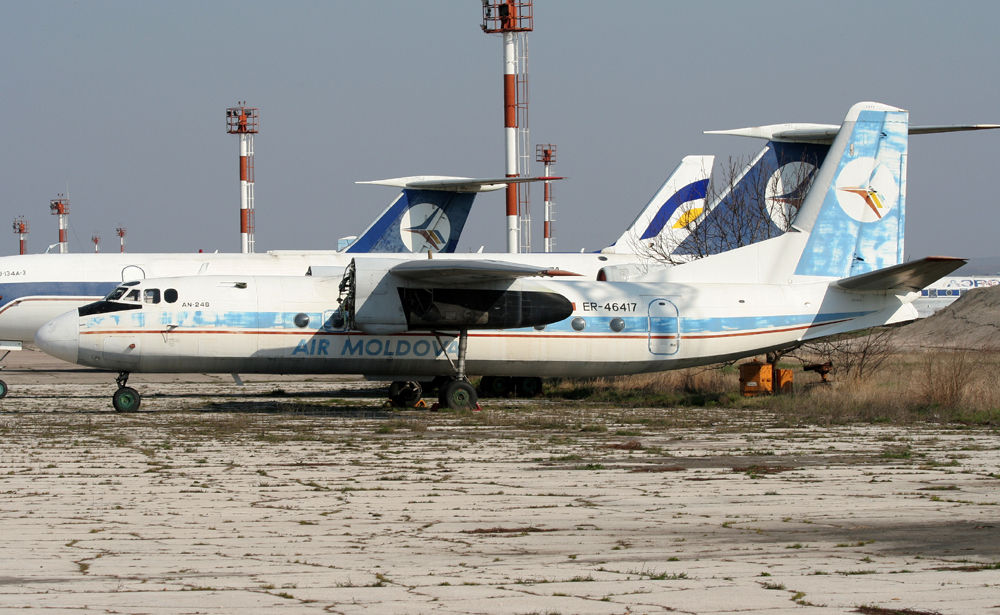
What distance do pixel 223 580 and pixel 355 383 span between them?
27084 millimetres

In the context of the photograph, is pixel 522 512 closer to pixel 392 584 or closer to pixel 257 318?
pixel 392 584

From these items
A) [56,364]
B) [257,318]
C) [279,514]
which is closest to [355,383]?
[257,318]

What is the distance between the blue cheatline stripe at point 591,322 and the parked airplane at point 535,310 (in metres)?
0.02

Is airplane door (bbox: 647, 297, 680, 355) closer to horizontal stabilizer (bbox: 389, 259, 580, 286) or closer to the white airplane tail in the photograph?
the white airplane tail

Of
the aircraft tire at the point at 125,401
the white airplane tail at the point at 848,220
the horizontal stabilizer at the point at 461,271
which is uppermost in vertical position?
the white airplane tail at the point at 848,220

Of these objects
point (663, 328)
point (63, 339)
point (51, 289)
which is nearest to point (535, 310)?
point (663, 328)

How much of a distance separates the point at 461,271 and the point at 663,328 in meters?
4.96

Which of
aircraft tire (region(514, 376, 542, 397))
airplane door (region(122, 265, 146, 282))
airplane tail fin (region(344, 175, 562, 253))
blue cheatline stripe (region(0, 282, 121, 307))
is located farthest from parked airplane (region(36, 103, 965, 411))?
airplane tail fin (region(344, 175, 562, 253))

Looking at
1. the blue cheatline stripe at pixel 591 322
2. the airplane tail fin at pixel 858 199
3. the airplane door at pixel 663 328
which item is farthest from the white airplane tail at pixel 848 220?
the airplane door at pixel 663 328

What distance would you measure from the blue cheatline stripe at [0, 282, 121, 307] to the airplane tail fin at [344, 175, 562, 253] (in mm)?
10059

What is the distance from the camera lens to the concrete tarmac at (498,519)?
6996 mm

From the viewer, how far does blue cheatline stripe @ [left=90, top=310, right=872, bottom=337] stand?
70.2 ft

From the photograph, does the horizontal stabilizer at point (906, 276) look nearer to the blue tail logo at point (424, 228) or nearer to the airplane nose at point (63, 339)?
the airplane nose at point (63, 339)

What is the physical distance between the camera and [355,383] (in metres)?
34.3
